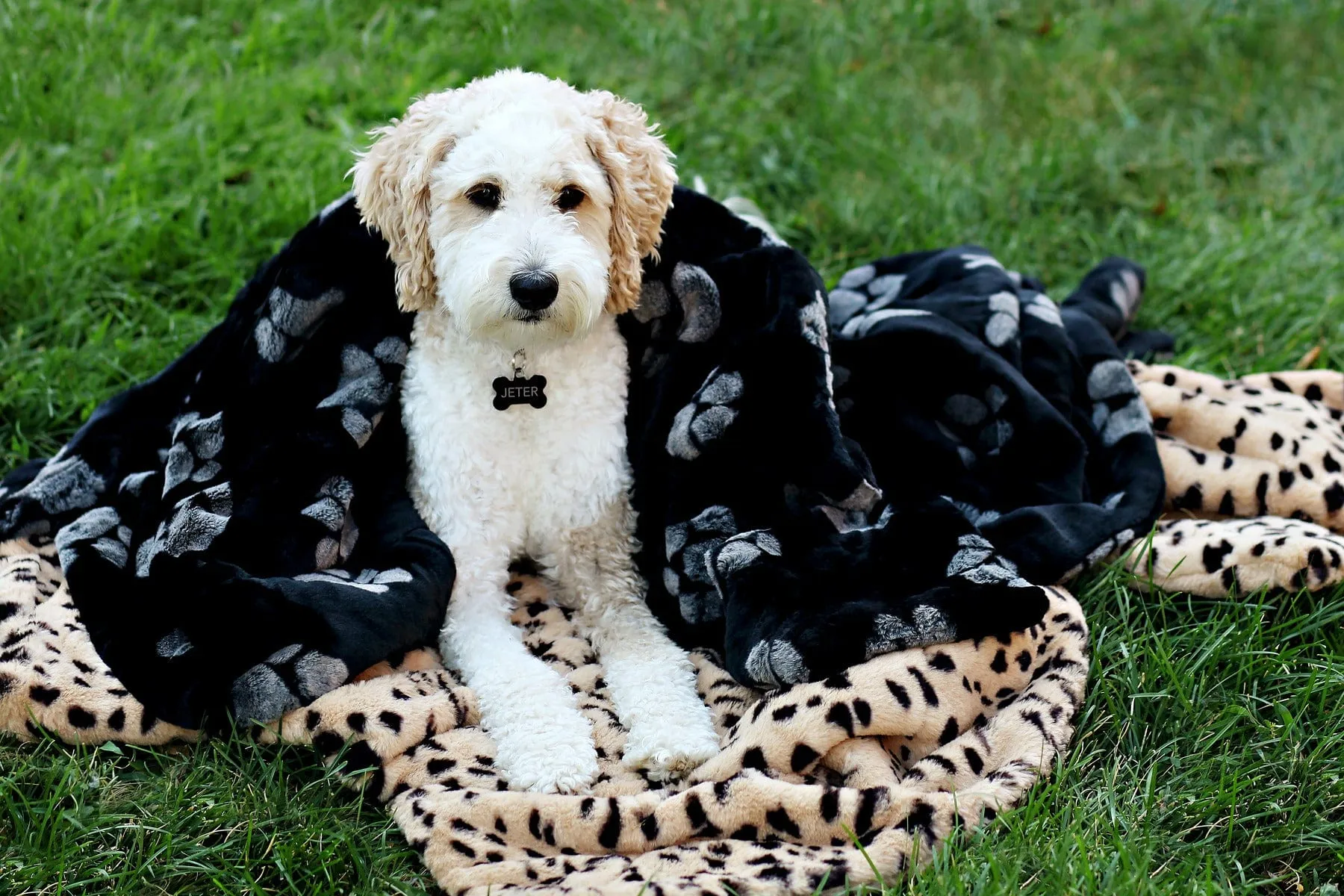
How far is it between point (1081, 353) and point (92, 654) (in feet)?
10.0

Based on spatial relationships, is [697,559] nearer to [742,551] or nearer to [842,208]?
→ [742,551]

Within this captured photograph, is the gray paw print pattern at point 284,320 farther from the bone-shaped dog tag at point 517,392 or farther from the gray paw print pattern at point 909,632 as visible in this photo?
the gray paw print pattern at point 909,632

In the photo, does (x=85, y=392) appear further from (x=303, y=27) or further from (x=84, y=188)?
(x=303, y=27)

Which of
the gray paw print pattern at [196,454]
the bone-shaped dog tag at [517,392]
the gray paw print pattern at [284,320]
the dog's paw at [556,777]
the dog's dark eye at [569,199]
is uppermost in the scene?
the dog's dark eye at [569,199]

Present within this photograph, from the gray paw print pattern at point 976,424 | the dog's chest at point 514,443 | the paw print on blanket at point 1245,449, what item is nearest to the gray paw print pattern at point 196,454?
the dog's chest at point 514,443

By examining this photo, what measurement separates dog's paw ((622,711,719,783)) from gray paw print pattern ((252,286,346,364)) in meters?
1.46

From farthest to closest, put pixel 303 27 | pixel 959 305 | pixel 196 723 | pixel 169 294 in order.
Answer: pixel 303 27 → pixel 169 294 → pixel 959 305 → pixel 196 723

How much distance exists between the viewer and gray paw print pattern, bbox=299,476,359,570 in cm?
312

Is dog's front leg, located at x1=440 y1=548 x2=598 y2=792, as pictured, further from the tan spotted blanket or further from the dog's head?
the dog's head

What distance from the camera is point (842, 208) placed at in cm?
507

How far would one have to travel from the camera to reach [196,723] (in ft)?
8.76

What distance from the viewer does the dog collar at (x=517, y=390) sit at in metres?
3.02

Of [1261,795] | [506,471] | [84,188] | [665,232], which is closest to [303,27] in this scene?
[84,188]

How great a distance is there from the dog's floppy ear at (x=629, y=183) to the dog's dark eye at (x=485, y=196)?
272mm
